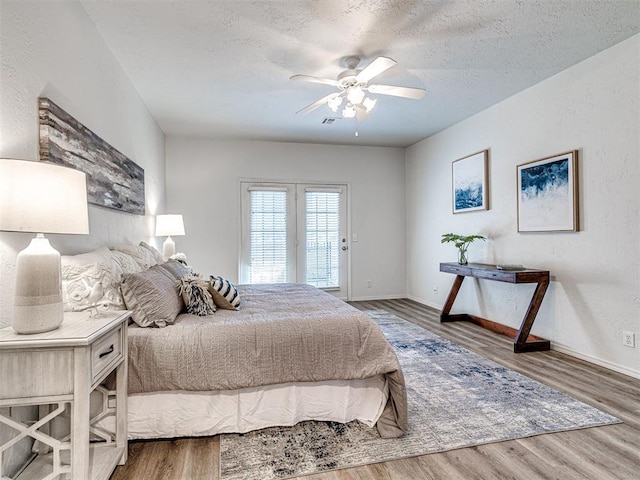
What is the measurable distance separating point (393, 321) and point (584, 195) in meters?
2.38

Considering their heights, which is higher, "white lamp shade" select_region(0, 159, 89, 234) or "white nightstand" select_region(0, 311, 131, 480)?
"white lamp shade" select_region(0, 159, 89, 234)

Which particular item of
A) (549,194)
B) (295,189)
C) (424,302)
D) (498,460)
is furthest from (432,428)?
(295,189)

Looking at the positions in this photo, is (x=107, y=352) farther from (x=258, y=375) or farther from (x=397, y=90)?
(x=397, y=90)

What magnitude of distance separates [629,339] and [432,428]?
1912 mm

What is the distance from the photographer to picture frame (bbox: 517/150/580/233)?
10.3ft

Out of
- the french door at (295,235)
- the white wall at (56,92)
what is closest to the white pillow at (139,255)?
the white wall at (56,92)

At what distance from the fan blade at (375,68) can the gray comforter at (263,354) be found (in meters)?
1.67

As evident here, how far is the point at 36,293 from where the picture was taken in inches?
50.5

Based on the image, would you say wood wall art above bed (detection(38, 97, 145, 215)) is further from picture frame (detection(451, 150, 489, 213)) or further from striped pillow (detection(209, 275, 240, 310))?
picture frame (detection(451, 150, 489, 213))

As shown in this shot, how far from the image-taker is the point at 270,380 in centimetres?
189

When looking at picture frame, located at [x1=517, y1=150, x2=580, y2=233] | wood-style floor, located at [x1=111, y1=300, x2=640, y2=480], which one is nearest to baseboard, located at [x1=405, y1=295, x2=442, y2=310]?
picture frame, located at [x1=517, y1=150, x2=580, y2=233]

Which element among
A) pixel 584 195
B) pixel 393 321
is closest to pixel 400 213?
pixel 393 321

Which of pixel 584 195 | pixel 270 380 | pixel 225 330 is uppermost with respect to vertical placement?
pixel 584 195

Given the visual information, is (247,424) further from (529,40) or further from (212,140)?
(212,140)
